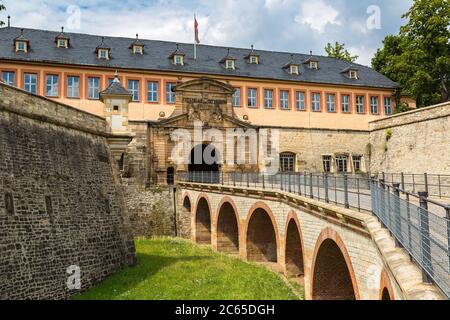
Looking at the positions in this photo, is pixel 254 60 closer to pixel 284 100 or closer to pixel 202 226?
pixel 284 100

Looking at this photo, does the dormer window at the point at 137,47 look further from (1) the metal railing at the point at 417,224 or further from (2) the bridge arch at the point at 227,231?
(1) the metal railing at the point at 417,224

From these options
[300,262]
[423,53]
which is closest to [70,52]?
[300,262]

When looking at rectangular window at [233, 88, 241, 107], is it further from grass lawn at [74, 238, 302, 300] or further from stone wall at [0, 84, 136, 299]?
stone wall at [0, 84, 136, 299]

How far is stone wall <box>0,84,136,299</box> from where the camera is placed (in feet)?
41.6

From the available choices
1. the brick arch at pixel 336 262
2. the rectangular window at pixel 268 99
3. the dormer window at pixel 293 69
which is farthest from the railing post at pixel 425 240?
the dormer window at pixel 293 69

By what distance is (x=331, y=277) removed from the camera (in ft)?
43.3

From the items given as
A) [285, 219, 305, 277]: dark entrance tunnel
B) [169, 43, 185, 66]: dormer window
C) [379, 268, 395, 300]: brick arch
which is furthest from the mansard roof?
[379, 268, 395, 300]: brick arch

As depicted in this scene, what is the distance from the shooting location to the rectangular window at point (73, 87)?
3170 cm

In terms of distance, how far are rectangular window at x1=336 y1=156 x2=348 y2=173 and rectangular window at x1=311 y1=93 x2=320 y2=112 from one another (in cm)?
465

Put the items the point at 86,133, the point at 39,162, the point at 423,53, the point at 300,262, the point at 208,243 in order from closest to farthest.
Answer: the point at 39,162
the point at 300,262
the point at 86,133
the point at 208,243
the point at 423,53

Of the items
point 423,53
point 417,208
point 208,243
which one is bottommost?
point 208,243

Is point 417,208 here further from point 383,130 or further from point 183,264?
point 383,130
